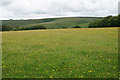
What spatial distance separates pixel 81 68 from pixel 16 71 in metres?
5.94

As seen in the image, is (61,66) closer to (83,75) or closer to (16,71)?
(83,75)

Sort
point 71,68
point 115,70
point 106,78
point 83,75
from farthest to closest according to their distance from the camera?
point 71,68 → point 115,70 → point 83,75 → point 106,78

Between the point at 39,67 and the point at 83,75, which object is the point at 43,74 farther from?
the point at 83,75

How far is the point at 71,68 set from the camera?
11273 mm

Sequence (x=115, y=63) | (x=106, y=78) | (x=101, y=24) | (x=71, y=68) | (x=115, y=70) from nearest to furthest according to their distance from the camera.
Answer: (x=106, y=78) → (x=115, y=70) → (x=71, y=68) → (x=115, y=63) → (x=101, y=24)

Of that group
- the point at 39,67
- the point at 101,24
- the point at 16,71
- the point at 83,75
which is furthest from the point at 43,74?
the point at 101,24

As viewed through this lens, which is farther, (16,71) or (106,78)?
(16,71)

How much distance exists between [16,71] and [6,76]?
1.01 meters

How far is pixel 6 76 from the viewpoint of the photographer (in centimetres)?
→ 1013

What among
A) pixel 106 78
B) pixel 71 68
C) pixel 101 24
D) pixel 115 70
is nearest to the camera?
pixel 106 78

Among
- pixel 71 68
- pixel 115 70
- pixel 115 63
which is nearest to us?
pixel 115 70

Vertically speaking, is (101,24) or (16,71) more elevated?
(101,24)

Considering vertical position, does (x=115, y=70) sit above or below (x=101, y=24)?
below

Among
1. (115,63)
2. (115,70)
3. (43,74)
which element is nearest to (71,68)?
(43,74)
